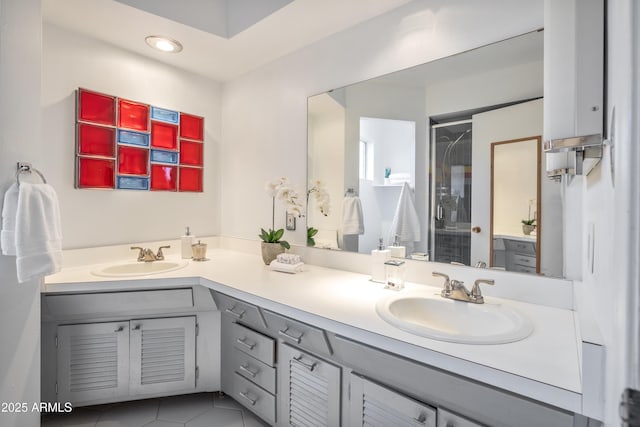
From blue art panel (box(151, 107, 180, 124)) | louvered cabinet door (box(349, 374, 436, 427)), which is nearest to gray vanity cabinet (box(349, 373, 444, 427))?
louvered cabinet door (box(349, 374, 436, 427))

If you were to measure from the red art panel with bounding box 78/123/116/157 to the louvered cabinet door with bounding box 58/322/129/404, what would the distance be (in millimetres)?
1043

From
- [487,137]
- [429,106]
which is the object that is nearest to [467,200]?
[487,137]

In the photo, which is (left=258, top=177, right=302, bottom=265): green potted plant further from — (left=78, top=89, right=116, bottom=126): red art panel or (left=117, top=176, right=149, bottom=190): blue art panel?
(left=78, top=89, right=116, bottom=126): red art panel

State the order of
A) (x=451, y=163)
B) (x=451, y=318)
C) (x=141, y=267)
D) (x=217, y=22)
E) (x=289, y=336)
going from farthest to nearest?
(x=141, y=267)
(x=217, y=22)
(x=451, y=163)
(x=289, y=336)
(x=451, y=318)

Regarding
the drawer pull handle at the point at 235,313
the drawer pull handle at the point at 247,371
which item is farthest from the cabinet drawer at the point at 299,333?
the drawer pull handle at the point at 247,371

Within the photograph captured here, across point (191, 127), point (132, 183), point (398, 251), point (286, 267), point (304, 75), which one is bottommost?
point (286, 267)

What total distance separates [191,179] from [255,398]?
165 cm

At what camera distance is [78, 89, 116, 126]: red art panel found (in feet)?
6.25

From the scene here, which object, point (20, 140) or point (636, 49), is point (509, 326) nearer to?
point (636, 49)

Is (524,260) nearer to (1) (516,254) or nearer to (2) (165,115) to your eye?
(1) (516,254)

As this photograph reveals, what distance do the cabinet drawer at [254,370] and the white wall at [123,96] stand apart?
45.2 inches

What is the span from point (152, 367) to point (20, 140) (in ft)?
4.32

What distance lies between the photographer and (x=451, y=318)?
1254 mm

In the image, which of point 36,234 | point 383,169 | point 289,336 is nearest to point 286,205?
point 383,169
